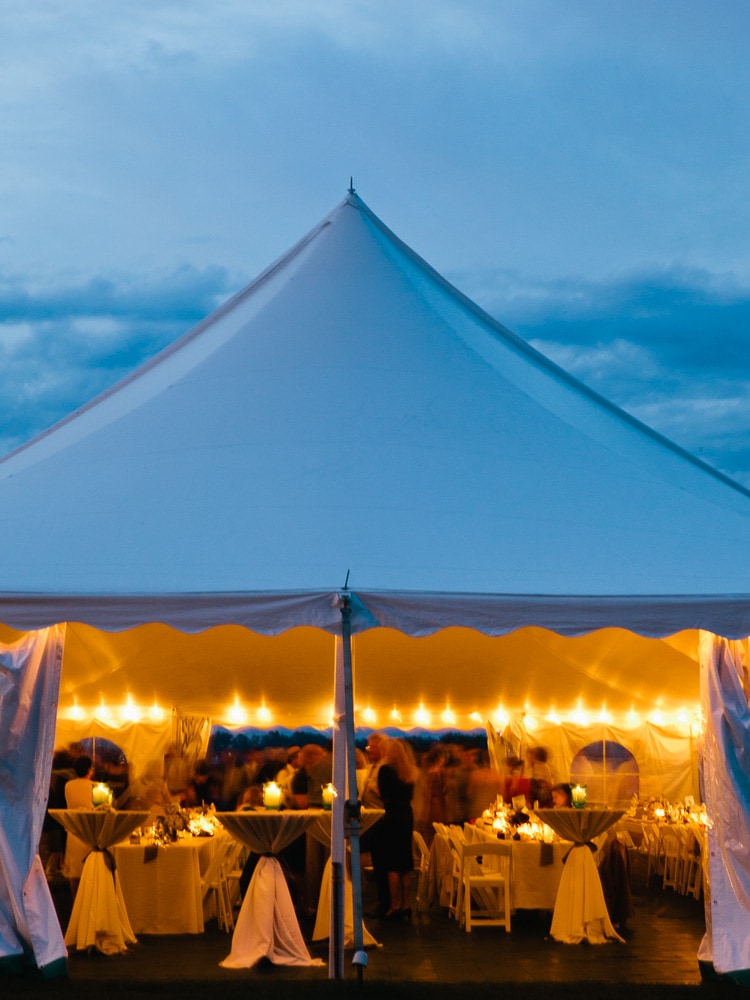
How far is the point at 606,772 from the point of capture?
52.4 feet

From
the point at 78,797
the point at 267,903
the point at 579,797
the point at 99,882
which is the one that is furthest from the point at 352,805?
the point at 78,797

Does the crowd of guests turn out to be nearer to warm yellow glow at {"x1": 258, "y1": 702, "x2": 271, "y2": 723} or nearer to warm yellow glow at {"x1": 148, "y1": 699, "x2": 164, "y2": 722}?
warm yellow glow at {"x1": 148, "y1": 699, "x2": 164, "y2": 722}

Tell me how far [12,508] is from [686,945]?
5.59 m

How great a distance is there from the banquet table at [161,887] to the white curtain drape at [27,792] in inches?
82.3

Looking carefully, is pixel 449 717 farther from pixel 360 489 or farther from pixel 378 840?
pixel 360 489

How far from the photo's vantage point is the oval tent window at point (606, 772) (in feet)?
51.9

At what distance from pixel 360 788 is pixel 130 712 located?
4.69 metres

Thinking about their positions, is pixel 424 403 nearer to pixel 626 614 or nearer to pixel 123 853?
pixel 626 614

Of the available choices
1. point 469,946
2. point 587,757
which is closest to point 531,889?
point 469,946

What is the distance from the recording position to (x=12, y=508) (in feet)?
24.8

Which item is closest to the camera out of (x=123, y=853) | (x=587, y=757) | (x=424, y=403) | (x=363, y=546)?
(x=363, y=546)

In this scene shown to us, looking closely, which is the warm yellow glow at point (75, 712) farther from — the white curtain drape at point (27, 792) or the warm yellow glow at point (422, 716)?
the white curtain drape at point (27, 792)

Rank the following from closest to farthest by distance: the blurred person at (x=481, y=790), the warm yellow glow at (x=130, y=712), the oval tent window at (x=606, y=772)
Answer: the warm yellow glow at (x=130, y=712), the oval tent window at (x=606, y=772), the blurred person at (x=481, y=790)

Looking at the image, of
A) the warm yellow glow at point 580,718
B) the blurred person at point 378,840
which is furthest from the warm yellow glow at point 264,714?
the blurred person at point 378,840
